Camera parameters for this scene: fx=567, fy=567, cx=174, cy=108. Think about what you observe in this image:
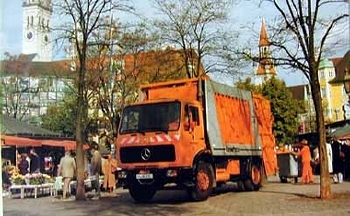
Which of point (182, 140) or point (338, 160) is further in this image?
point (338, 160)

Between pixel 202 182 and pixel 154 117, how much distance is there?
1.85 m

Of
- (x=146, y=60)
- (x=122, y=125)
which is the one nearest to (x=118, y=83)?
(x=146, y=60)

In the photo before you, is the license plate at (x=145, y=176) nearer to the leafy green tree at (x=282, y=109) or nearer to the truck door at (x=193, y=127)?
the truck door at (x=193, y=127)

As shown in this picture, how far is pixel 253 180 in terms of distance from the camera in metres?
15.6

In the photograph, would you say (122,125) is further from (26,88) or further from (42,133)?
(26,88)

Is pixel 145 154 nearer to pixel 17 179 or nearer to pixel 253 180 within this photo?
pixel 253 180

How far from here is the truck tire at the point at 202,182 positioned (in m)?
12.5

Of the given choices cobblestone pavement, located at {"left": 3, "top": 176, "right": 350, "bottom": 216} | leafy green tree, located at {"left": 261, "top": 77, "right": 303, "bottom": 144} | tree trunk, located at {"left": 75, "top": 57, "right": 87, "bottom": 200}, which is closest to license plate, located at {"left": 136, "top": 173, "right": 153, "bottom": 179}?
cobblestone pavement, located at {"left": 3, "top": 176, "right": 350, "bottom": 216}

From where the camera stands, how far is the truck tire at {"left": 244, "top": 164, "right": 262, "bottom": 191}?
1548cm

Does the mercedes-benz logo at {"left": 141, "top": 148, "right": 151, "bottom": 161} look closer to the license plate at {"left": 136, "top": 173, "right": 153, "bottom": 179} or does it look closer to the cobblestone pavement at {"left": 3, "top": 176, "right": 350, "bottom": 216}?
the license plate at {"left": 136, "top": 173, "right": 153, "bottom": 179}

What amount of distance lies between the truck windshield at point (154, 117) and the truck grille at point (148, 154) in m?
0.37

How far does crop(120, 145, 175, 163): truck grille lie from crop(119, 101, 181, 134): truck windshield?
37 centimetres

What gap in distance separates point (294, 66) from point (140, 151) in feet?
12.4

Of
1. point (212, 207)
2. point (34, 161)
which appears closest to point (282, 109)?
point (34, 161)
